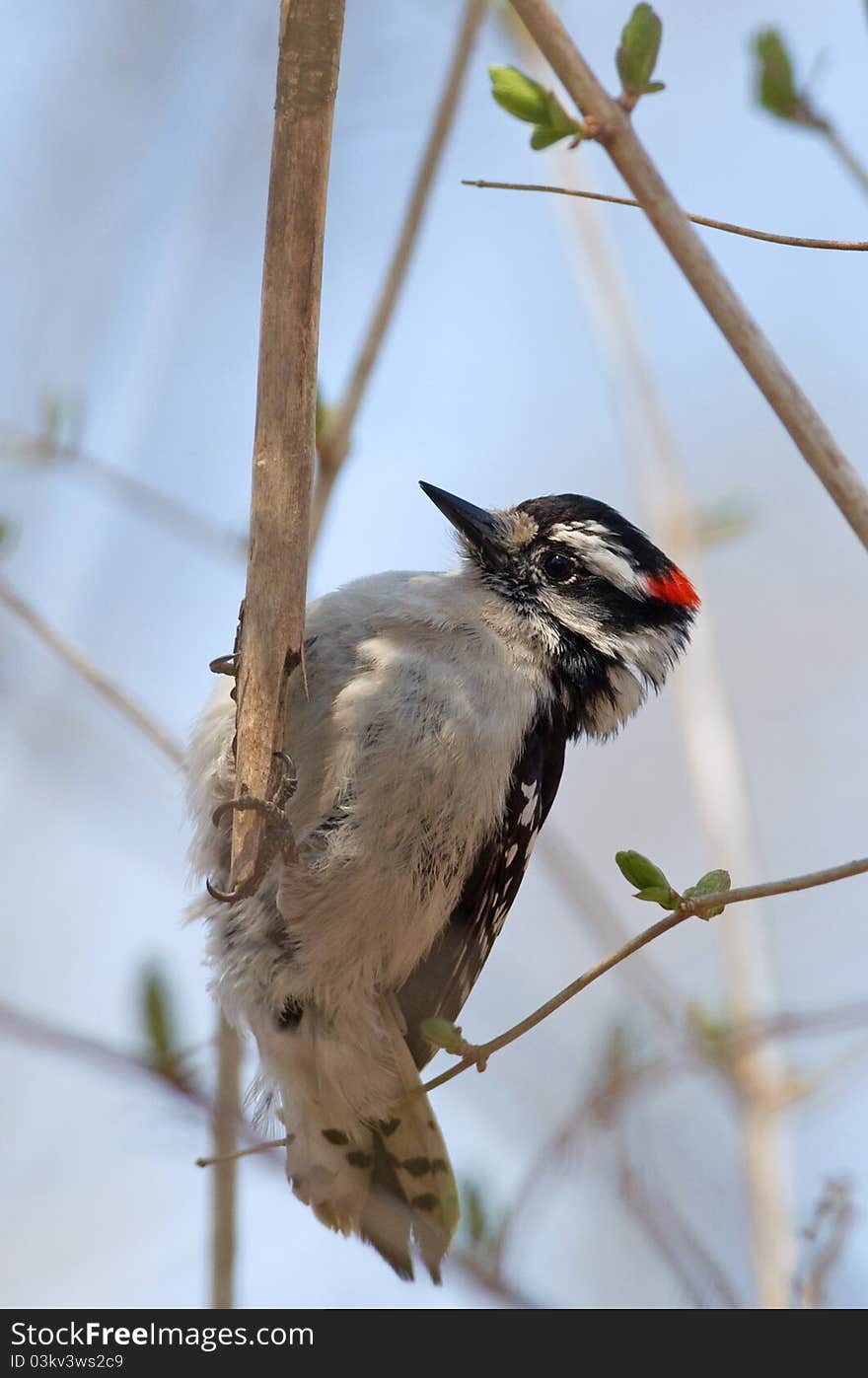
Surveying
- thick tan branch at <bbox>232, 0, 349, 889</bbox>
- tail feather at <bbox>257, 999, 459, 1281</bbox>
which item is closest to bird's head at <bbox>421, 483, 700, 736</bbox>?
tail feather at <bbox>257, 999, 459, 1281</bbox>

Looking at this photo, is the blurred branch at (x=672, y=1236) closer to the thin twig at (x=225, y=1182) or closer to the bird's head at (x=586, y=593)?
the thin twig at (x=225, y=1182)

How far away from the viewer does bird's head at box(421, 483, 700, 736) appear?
4082 mm

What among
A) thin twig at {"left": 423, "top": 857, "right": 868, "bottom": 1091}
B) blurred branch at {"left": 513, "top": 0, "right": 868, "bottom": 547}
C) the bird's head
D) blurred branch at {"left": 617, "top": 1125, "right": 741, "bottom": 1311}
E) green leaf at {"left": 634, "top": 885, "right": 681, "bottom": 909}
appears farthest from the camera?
the bird's head

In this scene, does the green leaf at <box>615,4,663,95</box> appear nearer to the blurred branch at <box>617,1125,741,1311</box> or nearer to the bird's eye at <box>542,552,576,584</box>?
the bird's eye at <box>542,552,576,584</box>

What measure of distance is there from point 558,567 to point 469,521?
314 millimetres

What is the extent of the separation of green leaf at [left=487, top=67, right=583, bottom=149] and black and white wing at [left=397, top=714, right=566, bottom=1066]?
70.7 inches

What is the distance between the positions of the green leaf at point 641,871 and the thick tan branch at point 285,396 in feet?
2.31

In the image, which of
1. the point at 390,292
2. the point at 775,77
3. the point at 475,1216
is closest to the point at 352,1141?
the point at 475,1216

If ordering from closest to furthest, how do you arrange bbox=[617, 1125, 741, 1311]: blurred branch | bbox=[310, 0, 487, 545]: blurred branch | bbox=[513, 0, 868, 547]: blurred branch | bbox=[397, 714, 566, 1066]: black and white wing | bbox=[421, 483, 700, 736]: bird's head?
bbox=[513, 0, 868, 547]: blurred branch
bbox=[617, 1125, 741, 1311]: blurred branch
bbox=[310, 0, 487, 545]: blurred branch
bbox=[397, 714, 566, 1066]: black and white wing
bbox=[421, 483, 700, 736]: bird's head

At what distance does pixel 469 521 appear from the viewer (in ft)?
13.8

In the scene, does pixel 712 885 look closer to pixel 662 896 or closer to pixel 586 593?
pixel 662 896
